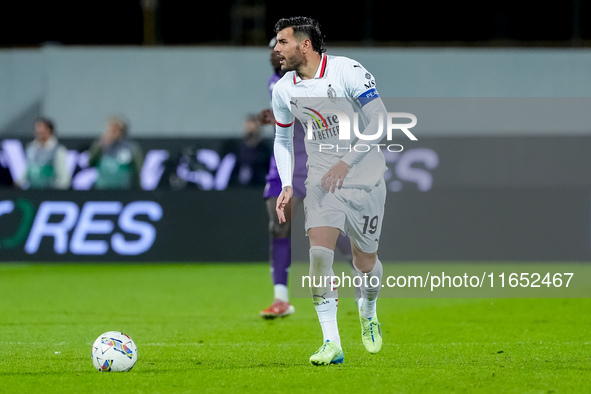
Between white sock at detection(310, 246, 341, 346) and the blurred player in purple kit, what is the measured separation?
7.62ft

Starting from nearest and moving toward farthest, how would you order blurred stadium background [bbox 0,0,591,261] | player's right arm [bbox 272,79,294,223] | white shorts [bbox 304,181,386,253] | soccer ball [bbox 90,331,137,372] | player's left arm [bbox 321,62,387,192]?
soccer ball [bbox 90,331,137,372]
player's left arm [bbox 321,62,387,192]
white shorts [bbox 304,181,386,253]
player's right arm [bbox 272,79,294,223]
blurred stadium background [bbox 0,0,591,261]

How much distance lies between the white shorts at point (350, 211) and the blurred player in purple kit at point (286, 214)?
2.17 meters

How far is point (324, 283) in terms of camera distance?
6.05 meters

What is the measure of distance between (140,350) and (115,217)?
272 inches

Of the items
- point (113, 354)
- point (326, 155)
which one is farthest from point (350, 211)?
point (113, 354)

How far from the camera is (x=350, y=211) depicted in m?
6.11

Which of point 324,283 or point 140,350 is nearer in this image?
point 324,283

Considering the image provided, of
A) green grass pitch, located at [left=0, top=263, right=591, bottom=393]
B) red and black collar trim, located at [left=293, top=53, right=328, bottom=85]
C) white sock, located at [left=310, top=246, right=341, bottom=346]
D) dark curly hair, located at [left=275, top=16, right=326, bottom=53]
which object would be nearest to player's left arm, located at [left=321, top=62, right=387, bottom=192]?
red and black collar trim, located at [left=293, top=53, right=328, bottom=85]

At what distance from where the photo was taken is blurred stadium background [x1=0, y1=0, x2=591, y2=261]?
44.3ft

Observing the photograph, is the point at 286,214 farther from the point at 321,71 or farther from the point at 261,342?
the point at 321,71

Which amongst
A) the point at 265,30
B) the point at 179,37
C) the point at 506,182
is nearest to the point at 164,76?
the point at 179,37

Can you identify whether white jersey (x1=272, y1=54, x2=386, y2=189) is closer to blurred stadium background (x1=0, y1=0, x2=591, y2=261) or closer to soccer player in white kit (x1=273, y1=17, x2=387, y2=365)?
soccer player in white kit (x1=273, y1=17, x2=387, y2=365)

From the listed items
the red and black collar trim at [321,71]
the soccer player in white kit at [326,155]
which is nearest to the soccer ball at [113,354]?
the soccer player in white kit at [326,155]

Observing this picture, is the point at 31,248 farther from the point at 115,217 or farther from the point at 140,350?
the point at 140,350
